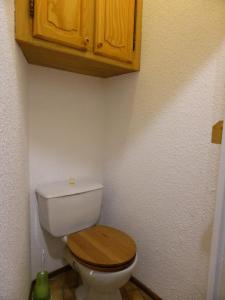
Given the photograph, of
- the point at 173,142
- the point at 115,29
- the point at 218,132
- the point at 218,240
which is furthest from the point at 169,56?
the point at 218,240

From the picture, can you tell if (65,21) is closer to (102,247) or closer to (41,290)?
(102,247)

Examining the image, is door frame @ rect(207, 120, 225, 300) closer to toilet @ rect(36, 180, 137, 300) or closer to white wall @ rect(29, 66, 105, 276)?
toilet @ rect(36, 180, 137, 300)

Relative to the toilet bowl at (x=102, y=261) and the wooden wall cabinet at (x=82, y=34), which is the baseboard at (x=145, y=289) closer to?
the toilet bowl at (x=102, y=261)

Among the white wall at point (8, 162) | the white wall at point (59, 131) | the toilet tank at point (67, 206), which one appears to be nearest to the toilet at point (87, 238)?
the toilet tank at point (67, 206)

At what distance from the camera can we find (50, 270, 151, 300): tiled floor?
136cm

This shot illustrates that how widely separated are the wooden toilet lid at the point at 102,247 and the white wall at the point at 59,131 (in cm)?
34

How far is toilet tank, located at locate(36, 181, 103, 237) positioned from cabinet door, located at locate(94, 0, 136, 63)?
0.86m

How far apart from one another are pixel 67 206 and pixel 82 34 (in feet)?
3.31

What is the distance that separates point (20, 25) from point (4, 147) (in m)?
0.57

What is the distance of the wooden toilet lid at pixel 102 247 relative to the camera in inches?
43.1

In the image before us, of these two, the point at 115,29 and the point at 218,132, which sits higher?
the point at 115,29

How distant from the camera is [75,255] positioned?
1143 mm

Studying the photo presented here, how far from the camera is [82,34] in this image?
3.56 feet

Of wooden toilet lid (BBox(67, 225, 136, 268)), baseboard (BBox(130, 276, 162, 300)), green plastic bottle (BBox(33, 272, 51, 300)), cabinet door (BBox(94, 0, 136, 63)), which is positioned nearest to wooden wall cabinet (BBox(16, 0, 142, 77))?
cabinet door (BBox(94, 0, 136, 63))
